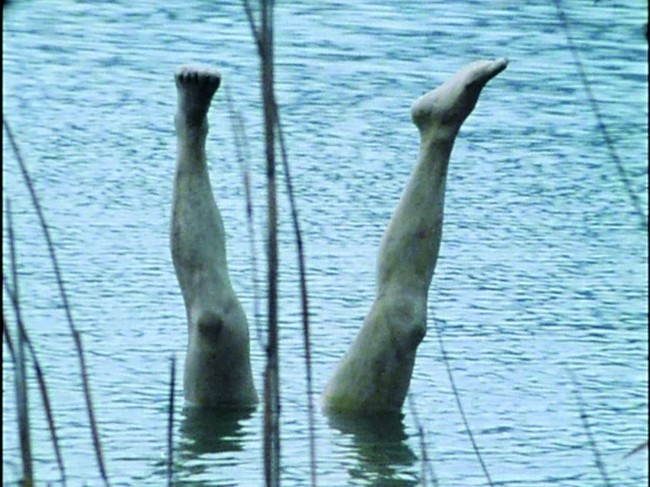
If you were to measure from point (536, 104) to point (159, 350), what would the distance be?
98.0 inches

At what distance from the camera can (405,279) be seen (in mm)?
3289

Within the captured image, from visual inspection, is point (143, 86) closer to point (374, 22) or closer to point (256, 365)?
point (374, 22)

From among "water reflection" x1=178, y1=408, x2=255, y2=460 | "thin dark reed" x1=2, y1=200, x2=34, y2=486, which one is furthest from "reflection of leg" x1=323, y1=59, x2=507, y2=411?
"thin dark reed" x1=2, y1=200, x2=34, y2=486

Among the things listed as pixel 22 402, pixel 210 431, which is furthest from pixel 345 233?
pixel 22 402

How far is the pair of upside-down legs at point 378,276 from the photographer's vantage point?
3.26 meters

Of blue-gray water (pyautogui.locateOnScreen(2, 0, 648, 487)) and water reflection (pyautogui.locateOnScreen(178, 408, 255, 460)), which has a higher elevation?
water reflection (pyautogui.locateOnScreen(178, 408, 255, 460))

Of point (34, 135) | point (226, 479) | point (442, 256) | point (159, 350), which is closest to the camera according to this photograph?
point (226, 479)

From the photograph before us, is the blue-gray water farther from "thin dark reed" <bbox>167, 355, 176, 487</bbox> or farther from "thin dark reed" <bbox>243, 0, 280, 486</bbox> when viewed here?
"thin dark reed" <bbox>243, 0, 280, 486</bbox>

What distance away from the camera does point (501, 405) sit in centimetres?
346

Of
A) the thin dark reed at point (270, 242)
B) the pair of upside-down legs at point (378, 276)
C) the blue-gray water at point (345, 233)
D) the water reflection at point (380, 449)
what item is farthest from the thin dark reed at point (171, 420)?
the pair of upside-down legs at point (378, 276)

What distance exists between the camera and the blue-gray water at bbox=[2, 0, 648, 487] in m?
3.19

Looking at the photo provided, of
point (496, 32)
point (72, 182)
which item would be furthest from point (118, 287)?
point (496, 32)

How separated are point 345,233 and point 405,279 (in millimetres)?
1217

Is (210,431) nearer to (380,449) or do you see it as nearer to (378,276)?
(380,449)
